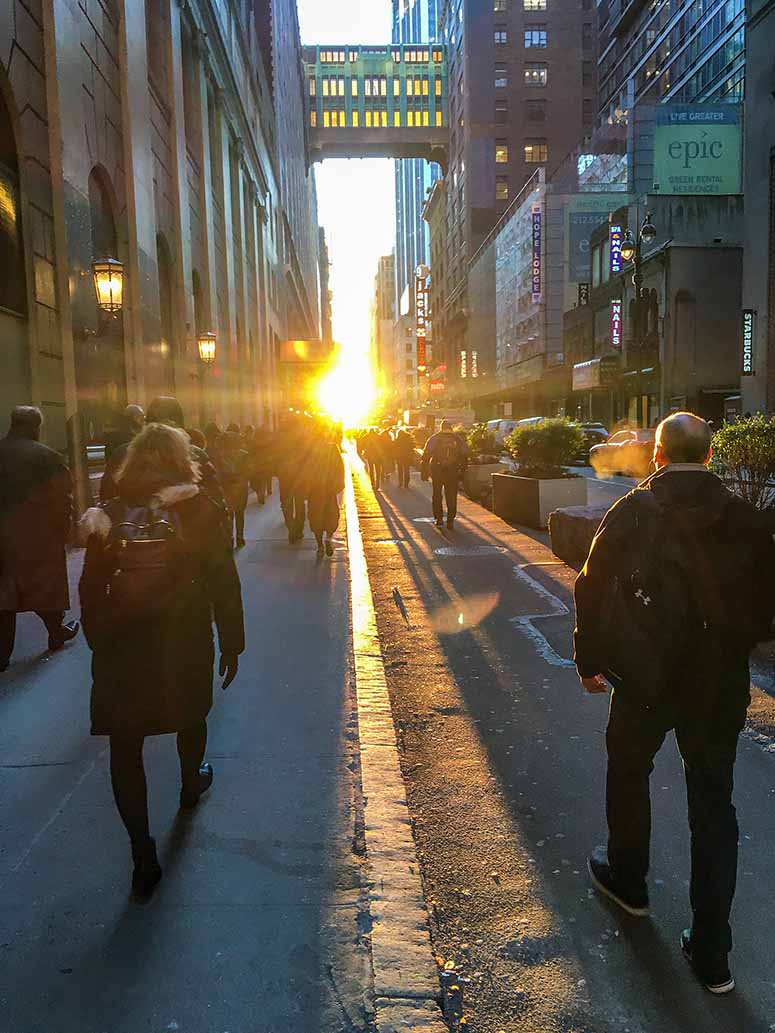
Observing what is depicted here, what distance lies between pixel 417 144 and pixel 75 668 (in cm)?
10188

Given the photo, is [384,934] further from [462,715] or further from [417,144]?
[417,144]

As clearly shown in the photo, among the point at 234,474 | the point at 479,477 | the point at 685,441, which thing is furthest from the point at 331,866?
the point at 479,477

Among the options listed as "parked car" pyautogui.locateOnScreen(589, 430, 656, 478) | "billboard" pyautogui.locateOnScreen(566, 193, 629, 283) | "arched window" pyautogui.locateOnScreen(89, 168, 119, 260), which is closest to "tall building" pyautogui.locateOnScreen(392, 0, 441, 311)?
"billboard" pyautogui.locateOnScreen(566, 193, 629, 283)

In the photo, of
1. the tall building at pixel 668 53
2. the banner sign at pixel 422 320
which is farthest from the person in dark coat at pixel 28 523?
the banner sign at pixel 422 320

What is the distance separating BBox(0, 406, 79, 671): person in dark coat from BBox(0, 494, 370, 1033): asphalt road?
0.71m

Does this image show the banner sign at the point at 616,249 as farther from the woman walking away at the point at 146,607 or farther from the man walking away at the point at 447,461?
the woman walking away at the point at 146,607

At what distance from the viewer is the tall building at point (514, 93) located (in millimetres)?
76625

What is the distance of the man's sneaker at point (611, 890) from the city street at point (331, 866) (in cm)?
4

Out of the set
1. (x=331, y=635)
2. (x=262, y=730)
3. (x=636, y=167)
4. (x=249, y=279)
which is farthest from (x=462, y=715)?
(x=636, y=167)

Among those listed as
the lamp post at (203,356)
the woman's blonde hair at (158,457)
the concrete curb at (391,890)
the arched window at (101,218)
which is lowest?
the concrete curb at (391,890)

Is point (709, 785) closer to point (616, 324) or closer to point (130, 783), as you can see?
point (130, 783)

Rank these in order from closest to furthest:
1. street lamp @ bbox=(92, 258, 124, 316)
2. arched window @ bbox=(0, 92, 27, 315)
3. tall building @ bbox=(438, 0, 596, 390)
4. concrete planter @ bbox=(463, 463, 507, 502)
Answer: arched window @ bbox=(0, 92, 27, 315), street lamp @ bbox=(92, 258, 124, 316), concrete planter @ bbox=(463, 463, 507, 502), tall building @ bbox=(438, 0, 596, 390)

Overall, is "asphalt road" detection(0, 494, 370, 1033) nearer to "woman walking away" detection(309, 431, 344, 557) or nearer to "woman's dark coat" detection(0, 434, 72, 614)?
"woman's dark coat" detection(0, 434, 72, 614)

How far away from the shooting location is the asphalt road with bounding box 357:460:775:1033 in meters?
2.48
